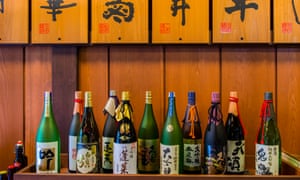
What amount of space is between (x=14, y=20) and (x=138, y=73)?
48 cm

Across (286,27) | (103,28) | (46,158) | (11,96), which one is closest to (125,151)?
(46,158)

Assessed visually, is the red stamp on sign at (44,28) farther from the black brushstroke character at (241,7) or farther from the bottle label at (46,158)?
the black brushstroke character at (241,7)

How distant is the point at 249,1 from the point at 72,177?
817 mm

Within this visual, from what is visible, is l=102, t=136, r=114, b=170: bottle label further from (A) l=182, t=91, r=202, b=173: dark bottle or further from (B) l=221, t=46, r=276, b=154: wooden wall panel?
(B) l=221, t=46, r=276, b=154: wooden wall panel

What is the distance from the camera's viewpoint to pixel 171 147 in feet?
3.41

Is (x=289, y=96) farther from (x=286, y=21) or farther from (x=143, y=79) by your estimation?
(x=143, y=79)

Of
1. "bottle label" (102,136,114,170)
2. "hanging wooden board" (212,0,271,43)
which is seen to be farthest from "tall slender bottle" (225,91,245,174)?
"bottle label" (102,136,114,170)

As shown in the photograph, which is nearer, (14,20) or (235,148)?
(235,148)

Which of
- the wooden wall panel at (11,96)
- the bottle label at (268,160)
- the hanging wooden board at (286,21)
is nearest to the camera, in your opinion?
the bottle label at (268,160)

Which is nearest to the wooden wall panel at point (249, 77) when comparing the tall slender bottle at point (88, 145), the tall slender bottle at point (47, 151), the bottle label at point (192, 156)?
the bottle label at point (192, 156)

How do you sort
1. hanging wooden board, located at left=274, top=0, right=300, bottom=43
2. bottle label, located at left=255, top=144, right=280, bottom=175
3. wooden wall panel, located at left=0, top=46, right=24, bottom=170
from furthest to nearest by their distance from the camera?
wooden wall panel, located at left=0, top=46, right=24, bottom=170 → hanging wooden board, located at left=274, top=0, right=300, bottom=43 → bottle label, located at left=255, top=144, right=280, bottom=175

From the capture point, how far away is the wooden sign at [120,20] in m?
1.22

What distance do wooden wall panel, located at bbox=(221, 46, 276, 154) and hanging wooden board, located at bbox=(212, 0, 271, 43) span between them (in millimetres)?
83

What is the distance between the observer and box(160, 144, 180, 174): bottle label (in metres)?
1.03
